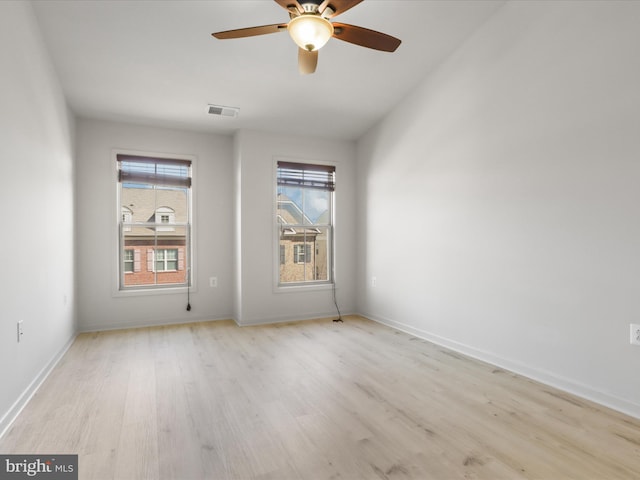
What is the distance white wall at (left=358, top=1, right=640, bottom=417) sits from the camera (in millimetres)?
2348

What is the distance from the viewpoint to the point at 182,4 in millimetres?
2732

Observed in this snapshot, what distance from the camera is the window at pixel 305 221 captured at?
16.2 feet

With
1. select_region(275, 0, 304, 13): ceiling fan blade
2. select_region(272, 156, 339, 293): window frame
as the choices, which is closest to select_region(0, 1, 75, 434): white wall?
select_region(275, 0, 304, 13): ceiling fan blade

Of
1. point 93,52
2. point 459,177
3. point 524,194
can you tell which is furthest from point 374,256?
point 93,52

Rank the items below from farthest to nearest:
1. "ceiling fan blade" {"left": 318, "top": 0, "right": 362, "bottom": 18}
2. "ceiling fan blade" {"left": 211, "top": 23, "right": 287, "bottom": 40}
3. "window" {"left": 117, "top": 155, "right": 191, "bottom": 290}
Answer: "window" {"left": 117, "top": 155, "right": 191, "bottom": 290}, "ceiling fan blade" {"left": 211, "top": 23, "right": 287, "bottom": 40}, "ceiling fan blade" {"left": 318, "top": 0, "right": 362, "bottom": 18}

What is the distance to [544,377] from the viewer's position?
2.74 meters

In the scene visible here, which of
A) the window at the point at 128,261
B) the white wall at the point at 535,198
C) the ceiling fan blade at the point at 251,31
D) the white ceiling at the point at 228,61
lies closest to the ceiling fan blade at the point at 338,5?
the ceiling fan blade at the point at 251,31

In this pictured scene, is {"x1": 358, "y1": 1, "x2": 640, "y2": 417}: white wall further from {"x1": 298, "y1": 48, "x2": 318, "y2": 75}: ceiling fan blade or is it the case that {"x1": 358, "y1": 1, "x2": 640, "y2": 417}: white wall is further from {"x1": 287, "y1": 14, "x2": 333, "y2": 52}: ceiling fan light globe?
{"x1": 287, "y1": 14, "x2": 333, "y2": 52}: ceiling fan light globe

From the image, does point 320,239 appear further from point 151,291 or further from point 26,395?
point 26,395

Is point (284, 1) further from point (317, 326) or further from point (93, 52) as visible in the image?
point (317, 326)

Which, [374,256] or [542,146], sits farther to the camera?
[374,256]

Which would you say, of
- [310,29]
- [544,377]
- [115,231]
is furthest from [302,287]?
[310,29]

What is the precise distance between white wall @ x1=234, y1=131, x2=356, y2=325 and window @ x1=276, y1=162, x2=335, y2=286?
17 cm

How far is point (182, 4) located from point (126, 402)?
289 centimetres
